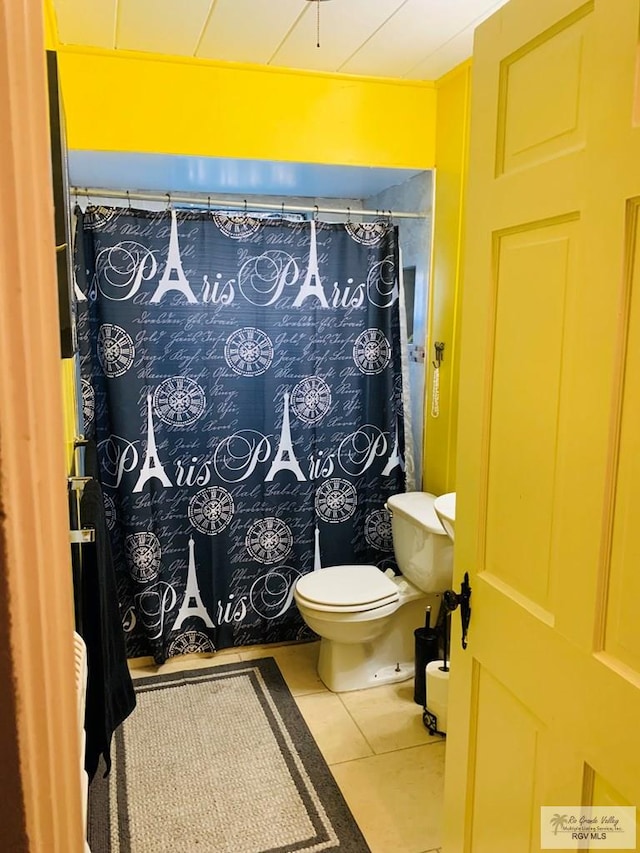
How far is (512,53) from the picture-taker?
114cm

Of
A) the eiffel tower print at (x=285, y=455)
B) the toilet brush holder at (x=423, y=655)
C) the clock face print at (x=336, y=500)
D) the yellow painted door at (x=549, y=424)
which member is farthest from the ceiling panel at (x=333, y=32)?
the toilet brush holder at (x=423, y=655)

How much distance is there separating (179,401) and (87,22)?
1331 mm

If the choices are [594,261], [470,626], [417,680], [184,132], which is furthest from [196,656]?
[594,261]

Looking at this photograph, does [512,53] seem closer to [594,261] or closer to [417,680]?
[594,261]

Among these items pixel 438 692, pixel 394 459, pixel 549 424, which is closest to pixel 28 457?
pixel 549 424

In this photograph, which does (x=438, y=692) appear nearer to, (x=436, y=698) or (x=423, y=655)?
(x=436, y=698)

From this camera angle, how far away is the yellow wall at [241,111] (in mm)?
2344

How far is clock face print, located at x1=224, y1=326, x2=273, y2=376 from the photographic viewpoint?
2.68m

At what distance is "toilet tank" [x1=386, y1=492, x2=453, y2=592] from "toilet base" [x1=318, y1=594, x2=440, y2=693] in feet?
0.45

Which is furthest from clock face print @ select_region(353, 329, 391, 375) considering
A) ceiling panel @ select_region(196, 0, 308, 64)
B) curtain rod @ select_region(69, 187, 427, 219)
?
ceiling panel @ select_region(196, 0, 308, 64)

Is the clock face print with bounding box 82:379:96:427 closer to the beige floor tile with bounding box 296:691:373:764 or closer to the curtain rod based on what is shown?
the curtain rod

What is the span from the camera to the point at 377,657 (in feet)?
8.80

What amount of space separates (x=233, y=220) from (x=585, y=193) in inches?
72.7

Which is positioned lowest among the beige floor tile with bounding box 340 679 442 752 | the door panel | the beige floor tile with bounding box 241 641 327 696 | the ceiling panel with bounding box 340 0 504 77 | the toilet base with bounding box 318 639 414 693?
the beige floor tile with bounding box 340 679 442 752
